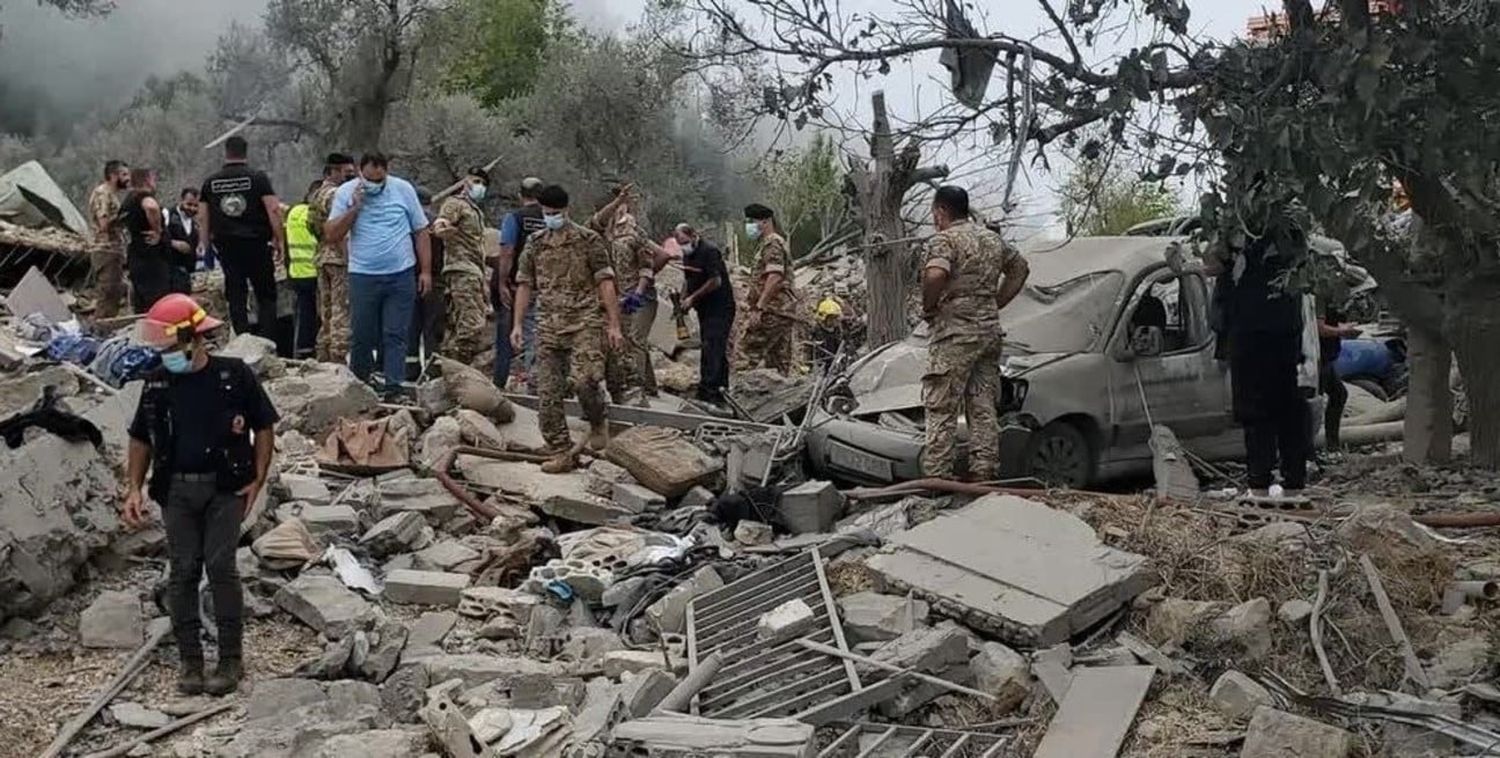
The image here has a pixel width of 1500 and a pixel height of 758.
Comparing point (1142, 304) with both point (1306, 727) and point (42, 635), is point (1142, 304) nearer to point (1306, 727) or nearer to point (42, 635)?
point (1306, 727)

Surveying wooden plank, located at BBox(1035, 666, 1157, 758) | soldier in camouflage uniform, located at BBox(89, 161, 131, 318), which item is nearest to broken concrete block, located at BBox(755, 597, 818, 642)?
wooden plank, located at BBox(1035, 666, 1157, 758)

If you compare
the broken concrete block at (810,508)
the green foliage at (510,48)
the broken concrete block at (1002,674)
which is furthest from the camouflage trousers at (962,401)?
the green foliage at (510,48)

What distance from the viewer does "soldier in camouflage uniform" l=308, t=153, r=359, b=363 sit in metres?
11.3

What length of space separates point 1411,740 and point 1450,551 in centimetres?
186

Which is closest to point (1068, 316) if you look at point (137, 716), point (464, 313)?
point (464, 313)

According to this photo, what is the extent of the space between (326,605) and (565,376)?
267cm

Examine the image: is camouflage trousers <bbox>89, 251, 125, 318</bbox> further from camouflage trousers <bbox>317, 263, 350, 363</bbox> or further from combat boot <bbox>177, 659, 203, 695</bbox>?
combat boot <bbox>177, 659, 203, 695</bbox>

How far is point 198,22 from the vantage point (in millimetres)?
40031

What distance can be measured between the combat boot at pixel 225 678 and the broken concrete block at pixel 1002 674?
313 cm

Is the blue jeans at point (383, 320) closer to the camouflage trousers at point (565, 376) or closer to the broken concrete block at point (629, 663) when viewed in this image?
the camouflage trousers at point (565, 376)

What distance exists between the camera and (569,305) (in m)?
9.33

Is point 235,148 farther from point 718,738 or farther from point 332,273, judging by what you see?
point 718,738

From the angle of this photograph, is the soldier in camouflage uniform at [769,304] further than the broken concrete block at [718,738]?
Yes

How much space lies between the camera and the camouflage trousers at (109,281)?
45.4 feet
